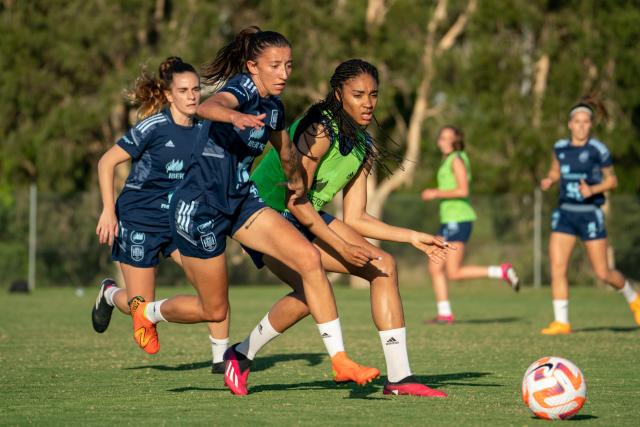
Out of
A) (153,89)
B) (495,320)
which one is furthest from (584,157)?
(153,89)

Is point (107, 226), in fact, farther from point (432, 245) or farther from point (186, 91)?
point (432, 245)

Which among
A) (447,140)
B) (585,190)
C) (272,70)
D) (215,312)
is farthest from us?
(447,140)

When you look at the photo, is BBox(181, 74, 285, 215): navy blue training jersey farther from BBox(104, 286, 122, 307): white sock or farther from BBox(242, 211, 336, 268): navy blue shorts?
BBox(104, 286, 122, 307): white sock

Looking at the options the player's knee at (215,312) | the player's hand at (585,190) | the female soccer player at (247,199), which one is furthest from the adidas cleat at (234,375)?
the player's hand at (585,190)

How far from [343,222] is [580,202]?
560 cm

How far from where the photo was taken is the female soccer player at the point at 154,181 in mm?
8312

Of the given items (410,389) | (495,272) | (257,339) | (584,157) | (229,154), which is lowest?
(410,389)

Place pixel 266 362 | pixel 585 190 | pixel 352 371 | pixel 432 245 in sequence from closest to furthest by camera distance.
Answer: pixel 352 371
pixel 432 245
pixel 266 362
pixel 585 190

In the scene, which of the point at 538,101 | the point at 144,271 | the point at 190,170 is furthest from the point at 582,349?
the point at 538,101

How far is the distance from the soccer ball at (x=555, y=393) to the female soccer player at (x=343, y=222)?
0.91 m

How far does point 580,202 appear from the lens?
12.2 m

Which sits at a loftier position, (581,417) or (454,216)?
(454,216)

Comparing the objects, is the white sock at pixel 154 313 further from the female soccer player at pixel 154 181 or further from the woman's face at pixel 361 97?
the woman's face at pixel 361 97

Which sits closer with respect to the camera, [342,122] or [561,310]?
[342,122]
